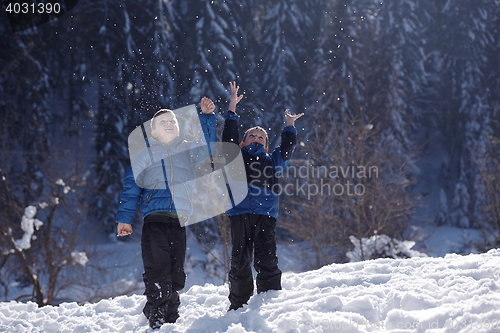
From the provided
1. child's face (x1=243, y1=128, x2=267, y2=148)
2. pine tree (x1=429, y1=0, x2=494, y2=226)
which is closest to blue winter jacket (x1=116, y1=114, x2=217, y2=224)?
child's face (x1=243, y1=128, x2=267, y2=148)

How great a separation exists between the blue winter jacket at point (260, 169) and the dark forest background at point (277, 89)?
5.59 meters

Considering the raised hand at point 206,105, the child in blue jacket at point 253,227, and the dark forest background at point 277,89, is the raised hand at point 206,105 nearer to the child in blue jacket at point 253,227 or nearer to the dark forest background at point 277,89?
the child in blue jacket at point 253,227

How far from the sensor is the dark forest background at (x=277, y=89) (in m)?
13.3

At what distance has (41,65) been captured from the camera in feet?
58.8

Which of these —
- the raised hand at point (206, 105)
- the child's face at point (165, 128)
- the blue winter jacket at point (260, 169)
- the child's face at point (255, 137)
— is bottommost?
the blue winter jacket at point (260, 169)

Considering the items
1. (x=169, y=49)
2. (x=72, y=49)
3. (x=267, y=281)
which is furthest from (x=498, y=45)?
(x=267, y=281)

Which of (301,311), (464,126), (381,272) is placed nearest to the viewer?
(301,311)

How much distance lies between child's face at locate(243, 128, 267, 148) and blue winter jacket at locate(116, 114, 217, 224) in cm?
51

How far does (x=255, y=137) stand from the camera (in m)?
3.69

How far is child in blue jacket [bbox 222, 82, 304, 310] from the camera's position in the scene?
132 inches

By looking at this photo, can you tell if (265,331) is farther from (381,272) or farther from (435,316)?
(381,272)

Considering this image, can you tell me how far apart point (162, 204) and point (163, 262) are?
478 millimetres

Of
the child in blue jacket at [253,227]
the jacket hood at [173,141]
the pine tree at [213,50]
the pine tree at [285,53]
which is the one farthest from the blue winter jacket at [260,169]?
the pine tree at [285,53]

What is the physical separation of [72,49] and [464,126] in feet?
80.8
